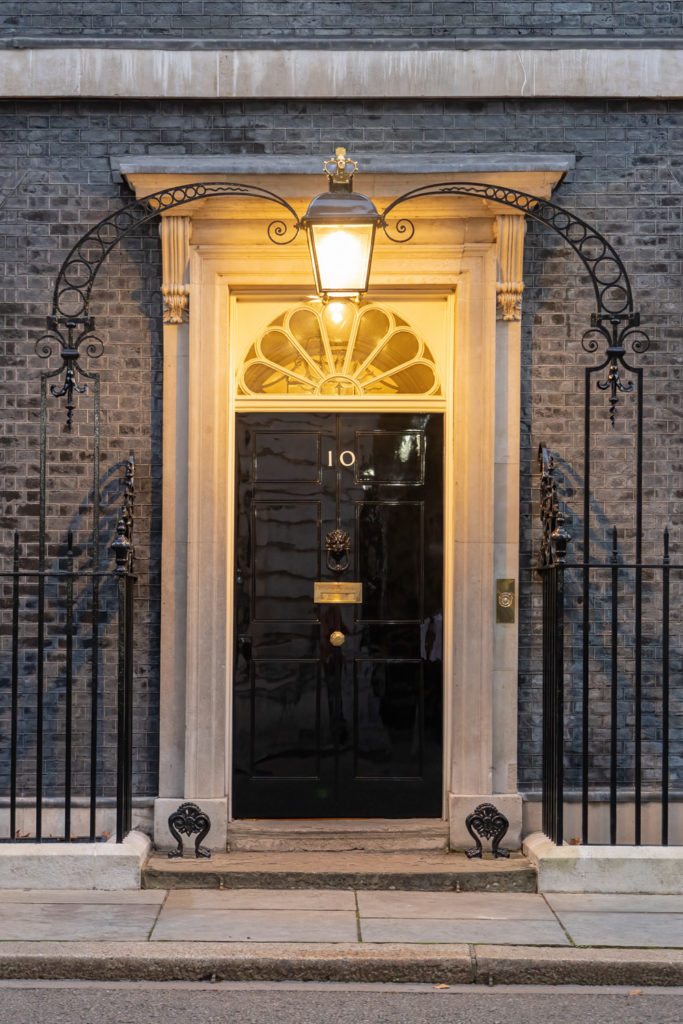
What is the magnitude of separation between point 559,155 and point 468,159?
20.2 inches

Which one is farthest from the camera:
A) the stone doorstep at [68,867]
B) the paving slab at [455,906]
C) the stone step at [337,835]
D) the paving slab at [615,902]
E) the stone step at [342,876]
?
the stone step at [337,835]

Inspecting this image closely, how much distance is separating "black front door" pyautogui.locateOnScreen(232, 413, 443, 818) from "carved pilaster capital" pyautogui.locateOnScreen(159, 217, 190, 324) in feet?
2.71

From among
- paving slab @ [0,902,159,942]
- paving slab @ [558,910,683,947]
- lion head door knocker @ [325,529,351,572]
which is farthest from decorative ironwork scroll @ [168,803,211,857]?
paving slab @ [558,910,683,947]

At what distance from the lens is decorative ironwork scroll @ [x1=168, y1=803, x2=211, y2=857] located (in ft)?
24.2

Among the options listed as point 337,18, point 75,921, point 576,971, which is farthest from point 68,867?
point 337,18

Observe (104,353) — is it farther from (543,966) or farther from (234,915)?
(543,966)

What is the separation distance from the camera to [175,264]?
24.9ft

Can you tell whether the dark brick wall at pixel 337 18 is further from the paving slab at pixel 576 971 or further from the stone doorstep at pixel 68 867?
the paving slab at pixel 576 971

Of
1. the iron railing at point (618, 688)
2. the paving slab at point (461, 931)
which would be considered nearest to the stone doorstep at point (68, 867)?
the paving slab at point (461, 931)

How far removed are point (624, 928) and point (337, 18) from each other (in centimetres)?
524

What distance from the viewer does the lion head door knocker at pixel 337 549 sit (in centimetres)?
790

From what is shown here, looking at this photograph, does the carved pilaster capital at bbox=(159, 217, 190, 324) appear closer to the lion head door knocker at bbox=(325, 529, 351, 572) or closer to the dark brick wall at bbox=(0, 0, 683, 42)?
the dark brick wall at bbox=(0, 0, 683, 42)

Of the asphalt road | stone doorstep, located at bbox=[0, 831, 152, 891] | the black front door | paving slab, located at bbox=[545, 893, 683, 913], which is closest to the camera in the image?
the asphalt road

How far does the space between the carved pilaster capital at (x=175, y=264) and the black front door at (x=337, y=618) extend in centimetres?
83
